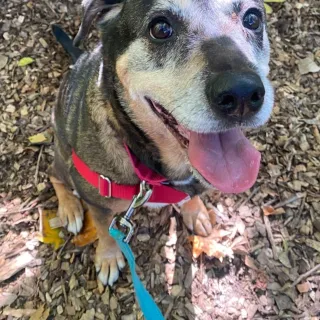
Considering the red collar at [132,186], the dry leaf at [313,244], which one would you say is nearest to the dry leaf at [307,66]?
the dry leaf at [313,244]

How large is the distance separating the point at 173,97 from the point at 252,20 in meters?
0.75

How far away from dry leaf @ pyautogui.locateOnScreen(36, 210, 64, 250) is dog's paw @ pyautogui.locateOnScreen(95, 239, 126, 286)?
421 mm

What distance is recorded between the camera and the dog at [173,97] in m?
2.19

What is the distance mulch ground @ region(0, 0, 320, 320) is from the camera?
356cm

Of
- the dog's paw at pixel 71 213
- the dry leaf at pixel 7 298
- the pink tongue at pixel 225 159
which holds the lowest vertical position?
the dry leaf at pixel 7 298

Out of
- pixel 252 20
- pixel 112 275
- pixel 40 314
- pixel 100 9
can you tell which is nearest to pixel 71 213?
pixel 112 275

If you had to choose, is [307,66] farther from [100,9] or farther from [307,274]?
[100,9]

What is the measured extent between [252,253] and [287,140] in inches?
46.2

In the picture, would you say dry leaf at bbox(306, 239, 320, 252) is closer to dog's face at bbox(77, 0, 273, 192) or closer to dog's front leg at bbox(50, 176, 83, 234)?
dog's face at bbox(77, 0, 273, 192)

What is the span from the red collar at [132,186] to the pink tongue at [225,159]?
1.54ft

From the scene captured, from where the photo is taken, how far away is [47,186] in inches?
162

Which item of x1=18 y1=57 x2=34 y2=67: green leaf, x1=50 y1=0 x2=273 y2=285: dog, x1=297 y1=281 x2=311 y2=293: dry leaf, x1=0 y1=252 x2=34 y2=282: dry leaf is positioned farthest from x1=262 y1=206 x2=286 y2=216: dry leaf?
x1=18 y1=57 x2=34 y2=67: green leaf

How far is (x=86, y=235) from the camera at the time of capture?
153 inches

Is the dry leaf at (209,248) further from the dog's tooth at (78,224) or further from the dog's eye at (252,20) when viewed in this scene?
the dog's eye at (252,20)
